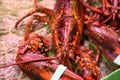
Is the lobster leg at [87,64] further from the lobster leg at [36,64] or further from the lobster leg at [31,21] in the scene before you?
the lobster leg at [31,21]

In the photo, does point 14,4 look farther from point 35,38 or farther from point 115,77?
point 115,77

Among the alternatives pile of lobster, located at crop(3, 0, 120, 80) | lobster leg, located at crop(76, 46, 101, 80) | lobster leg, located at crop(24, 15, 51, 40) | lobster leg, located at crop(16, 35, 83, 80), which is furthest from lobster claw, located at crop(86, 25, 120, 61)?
lobster leg, located at crop(24, 15, 51, 40)

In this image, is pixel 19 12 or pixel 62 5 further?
pixel 19 12

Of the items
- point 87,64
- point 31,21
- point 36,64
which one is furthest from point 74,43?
point 31,21

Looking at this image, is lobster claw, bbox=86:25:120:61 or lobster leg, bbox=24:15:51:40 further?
lobster leg, bbox=24:15:51:40

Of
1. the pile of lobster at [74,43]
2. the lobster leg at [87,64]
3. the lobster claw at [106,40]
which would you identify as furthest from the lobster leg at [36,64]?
the lobster claw at [106,40]

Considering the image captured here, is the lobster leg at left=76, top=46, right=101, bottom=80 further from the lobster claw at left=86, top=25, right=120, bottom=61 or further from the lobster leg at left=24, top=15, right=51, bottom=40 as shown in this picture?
the lobster leg at left=24, top=15, right=51, bottom=40

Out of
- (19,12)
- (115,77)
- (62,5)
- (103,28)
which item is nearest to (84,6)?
(62,5)

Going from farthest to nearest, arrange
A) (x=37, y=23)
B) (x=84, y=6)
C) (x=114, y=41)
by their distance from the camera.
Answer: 1. (x=37, y=23)
2. (x=84, y=6)
3. (x=114, y=41)

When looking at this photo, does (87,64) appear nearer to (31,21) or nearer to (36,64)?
(36,64)
